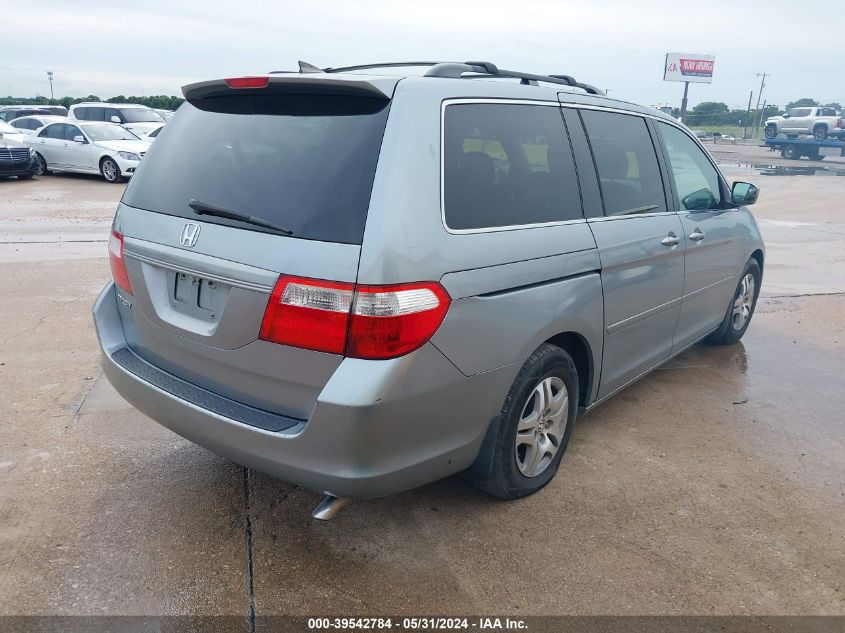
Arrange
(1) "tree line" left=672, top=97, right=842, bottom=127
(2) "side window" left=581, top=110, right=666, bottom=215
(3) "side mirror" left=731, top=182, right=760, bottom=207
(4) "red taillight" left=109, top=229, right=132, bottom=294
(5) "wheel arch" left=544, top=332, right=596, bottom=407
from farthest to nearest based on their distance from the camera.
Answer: (1) "tree line" left=672, top=97, right=842, bottom=127, (3) "side mirror" left=731, top=182, right=760, bottom=207, (2) "side window" left=581, top=110, right=666, bottom=215, (5) "wheel arch" left=544, top=332, right=596, bottom=407, (4) "red taillight" left=109, top=229, right=132, bottom=294

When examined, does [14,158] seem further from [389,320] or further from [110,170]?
[389,320]

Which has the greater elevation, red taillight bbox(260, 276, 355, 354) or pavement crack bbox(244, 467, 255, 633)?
red taillight bbox(260, 276, 355, 354)

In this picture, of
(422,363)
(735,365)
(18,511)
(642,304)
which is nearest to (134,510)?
(18,511)

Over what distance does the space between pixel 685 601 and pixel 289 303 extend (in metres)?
1.84

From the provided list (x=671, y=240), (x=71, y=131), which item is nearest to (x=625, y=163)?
(x=671, y=240)

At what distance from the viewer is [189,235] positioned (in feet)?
8.78

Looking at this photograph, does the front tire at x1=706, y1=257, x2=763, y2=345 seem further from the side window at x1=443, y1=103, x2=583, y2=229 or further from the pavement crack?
the pavement crack

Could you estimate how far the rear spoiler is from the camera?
252 centimetres

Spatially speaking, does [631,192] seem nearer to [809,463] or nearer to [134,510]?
[809,463]

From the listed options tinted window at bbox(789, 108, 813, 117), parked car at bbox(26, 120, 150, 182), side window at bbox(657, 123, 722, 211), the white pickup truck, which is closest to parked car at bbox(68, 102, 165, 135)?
parked car at bbox(26, 120, 150, 182)

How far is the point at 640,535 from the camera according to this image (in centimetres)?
300

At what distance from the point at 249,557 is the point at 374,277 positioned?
1.33m

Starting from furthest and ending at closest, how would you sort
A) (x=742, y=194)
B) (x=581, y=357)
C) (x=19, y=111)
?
1. (x=19, y=111)
2. (x=742, y=194)
3. (x=581, y=357)

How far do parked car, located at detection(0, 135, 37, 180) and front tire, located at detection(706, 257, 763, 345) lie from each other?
1714 cm
